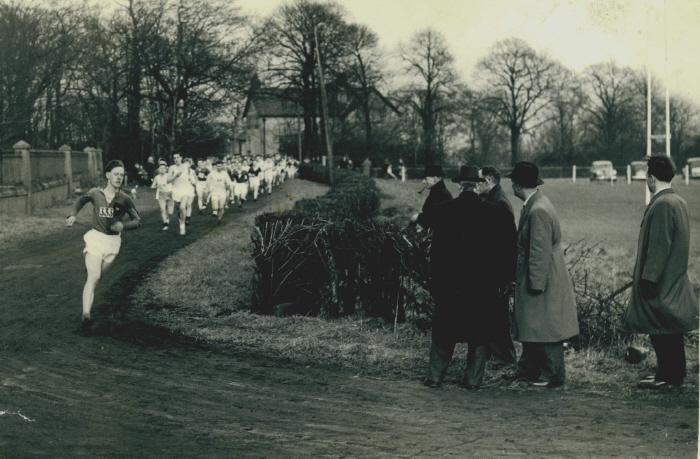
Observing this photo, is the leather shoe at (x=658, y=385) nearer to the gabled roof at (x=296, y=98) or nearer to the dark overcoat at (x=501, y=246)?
the dark overcoat at (x=501, y=246)

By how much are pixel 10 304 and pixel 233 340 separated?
364 cm

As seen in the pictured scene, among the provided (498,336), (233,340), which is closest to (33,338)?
(233,340)

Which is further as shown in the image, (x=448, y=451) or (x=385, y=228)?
(x=385, y=228)

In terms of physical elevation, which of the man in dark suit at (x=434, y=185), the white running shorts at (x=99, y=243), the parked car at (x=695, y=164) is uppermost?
the parked car at (x=695, y=164)

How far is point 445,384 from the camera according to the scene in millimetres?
7438

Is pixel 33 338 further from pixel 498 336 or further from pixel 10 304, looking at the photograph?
pixel 498 336

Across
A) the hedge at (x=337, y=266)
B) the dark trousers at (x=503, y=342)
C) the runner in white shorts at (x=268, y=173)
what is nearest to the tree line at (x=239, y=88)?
the runner in white shorts at (x=268, y=173)

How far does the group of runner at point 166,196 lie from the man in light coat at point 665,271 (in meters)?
5.38

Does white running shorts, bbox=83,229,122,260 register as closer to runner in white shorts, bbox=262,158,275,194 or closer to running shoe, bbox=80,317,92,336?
running shoe, bbox=80,317,92,336

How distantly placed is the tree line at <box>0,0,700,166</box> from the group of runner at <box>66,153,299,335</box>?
4115mm

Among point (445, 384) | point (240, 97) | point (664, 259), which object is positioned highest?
point (240, 97)

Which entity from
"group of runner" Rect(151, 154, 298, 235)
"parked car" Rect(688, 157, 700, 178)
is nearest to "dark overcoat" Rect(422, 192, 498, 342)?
"group of runner" Rect(151, 154, 298, 235)

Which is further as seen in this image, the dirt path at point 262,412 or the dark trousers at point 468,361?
the dark trousers at point 468,361

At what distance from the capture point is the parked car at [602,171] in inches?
2047
